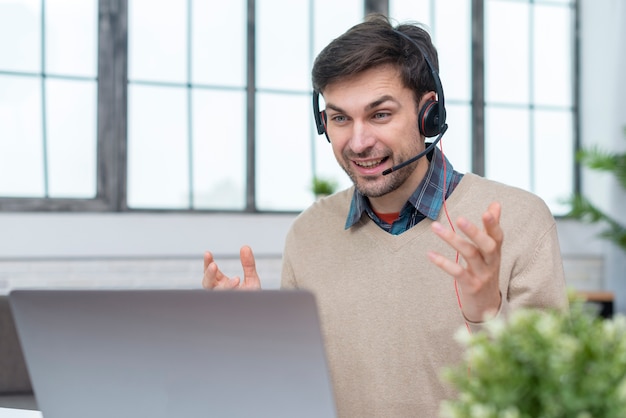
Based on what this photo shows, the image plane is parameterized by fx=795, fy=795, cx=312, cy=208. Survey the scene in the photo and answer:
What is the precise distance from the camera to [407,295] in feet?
4.95

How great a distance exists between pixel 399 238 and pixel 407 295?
4.7 inches

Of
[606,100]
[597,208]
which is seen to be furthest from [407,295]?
[606,100]

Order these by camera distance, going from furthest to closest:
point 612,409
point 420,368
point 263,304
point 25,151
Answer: point 25,151, point 420,368, point 263,304, point 612,409

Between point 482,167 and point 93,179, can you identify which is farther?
point 482,167

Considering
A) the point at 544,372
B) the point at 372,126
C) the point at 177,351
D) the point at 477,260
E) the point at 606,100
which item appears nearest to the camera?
the point at 544,372

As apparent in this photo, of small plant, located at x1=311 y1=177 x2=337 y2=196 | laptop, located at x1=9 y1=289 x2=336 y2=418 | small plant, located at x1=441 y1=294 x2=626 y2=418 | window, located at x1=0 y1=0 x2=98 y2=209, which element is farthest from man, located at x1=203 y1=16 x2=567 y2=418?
window, located at x1=0 y1=0 x2=98 y2=209

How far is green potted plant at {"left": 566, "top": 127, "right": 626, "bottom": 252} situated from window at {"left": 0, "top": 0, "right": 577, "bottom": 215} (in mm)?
215

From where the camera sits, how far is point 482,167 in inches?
190

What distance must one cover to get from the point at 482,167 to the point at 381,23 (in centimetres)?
340

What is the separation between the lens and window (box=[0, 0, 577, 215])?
3965 millimetres

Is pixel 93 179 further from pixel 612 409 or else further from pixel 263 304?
pixel 612 409

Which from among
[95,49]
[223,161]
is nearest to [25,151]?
[95,49]

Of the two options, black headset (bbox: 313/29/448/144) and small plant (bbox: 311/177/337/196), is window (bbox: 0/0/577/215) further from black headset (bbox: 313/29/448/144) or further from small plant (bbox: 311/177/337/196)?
black headset (bbox: 313/29/448/144)

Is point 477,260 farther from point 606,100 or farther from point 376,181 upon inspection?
point 606,100
